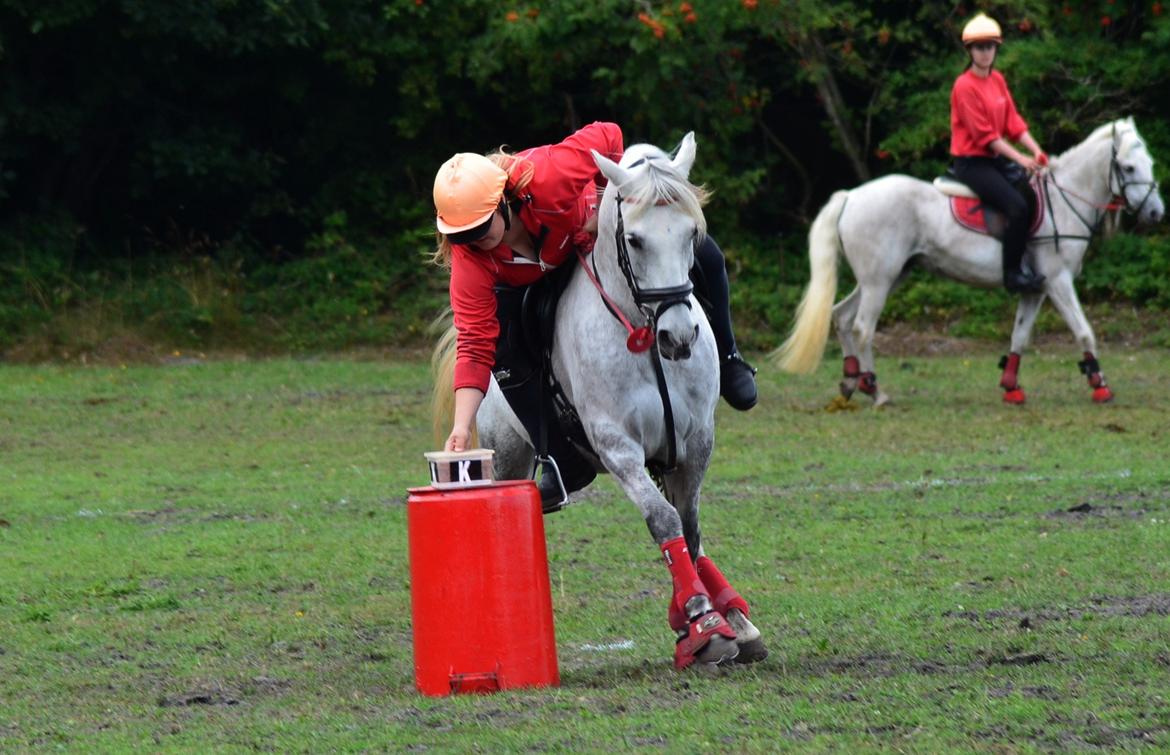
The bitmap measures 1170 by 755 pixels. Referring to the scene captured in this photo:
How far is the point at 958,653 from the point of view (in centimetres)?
562

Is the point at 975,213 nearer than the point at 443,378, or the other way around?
the point at 443,378

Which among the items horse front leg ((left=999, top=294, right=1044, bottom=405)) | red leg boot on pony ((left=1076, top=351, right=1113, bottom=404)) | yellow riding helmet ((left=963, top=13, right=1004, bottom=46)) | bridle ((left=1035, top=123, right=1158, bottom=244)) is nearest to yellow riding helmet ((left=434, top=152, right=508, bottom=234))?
yellow riding helmet ((left=963, top=13, right=1004, bottom=46))

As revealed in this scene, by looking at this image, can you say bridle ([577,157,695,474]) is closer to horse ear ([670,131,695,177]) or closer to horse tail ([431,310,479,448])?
horse ear ([670,131,695,177])

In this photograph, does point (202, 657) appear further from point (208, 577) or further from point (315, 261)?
point (315, 261)

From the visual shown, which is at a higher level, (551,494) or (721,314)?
(721,314)

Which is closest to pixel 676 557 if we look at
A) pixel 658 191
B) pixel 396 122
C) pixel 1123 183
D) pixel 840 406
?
pixel 658 191

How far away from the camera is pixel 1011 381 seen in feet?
45.4

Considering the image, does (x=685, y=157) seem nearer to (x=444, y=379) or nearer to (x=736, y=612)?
(x=736, y=612)

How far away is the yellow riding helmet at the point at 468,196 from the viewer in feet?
17.9

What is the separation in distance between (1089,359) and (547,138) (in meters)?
10.2

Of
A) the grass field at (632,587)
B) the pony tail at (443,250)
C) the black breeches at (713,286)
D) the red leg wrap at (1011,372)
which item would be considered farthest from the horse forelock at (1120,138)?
the pony tail at (443,250)

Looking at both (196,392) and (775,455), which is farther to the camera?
(196,392)

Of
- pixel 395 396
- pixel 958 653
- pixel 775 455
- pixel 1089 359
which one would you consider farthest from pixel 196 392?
pixel 958 653

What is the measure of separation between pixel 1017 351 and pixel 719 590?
8.73 meters
